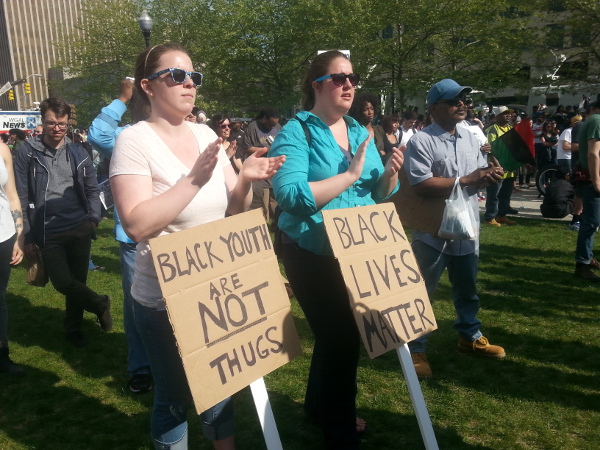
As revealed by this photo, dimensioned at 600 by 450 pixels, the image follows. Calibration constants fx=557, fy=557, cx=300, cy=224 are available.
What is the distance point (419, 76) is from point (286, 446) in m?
24.2

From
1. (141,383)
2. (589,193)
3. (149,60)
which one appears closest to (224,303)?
(149,60)

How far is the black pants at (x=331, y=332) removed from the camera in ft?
8.81

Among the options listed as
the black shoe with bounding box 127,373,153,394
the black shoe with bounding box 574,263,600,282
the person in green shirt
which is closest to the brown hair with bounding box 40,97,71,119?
the black shoe with bounding box 127,373,153,394

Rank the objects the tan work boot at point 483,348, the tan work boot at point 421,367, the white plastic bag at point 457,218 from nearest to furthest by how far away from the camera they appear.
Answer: the white plastic bag at point 457,218 < the tan work boot at point 421,367 < the tan work boot at point 483,348

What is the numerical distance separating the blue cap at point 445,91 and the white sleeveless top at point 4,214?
2.98m

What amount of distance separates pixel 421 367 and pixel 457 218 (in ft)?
3.66

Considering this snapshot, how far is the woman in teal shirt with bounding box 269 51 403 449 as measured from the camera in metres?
2.63

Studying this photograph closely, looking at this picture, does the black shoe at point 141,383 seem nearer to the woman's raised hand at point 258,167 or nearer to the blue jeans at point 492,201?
the woman's raised hand at point 258,167

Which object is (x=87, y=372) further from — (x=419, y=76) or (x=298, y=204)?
(x=419, y=76)

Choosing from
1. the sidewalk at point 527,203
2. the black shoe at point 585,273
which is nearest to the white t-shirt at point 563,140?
the sidewalk at point 527,203

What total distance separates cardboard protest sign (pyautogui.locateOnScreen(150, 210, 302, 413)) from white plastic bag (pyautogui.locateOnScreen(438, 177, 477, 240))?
5.30 ft

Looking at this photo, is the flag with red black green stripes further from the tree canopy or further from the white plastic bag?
the tree canopy

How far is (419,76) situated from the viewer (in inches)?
998

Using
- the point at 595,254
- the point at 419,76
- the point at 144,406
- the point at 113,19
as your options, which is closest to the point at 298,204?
the point at 144,406
